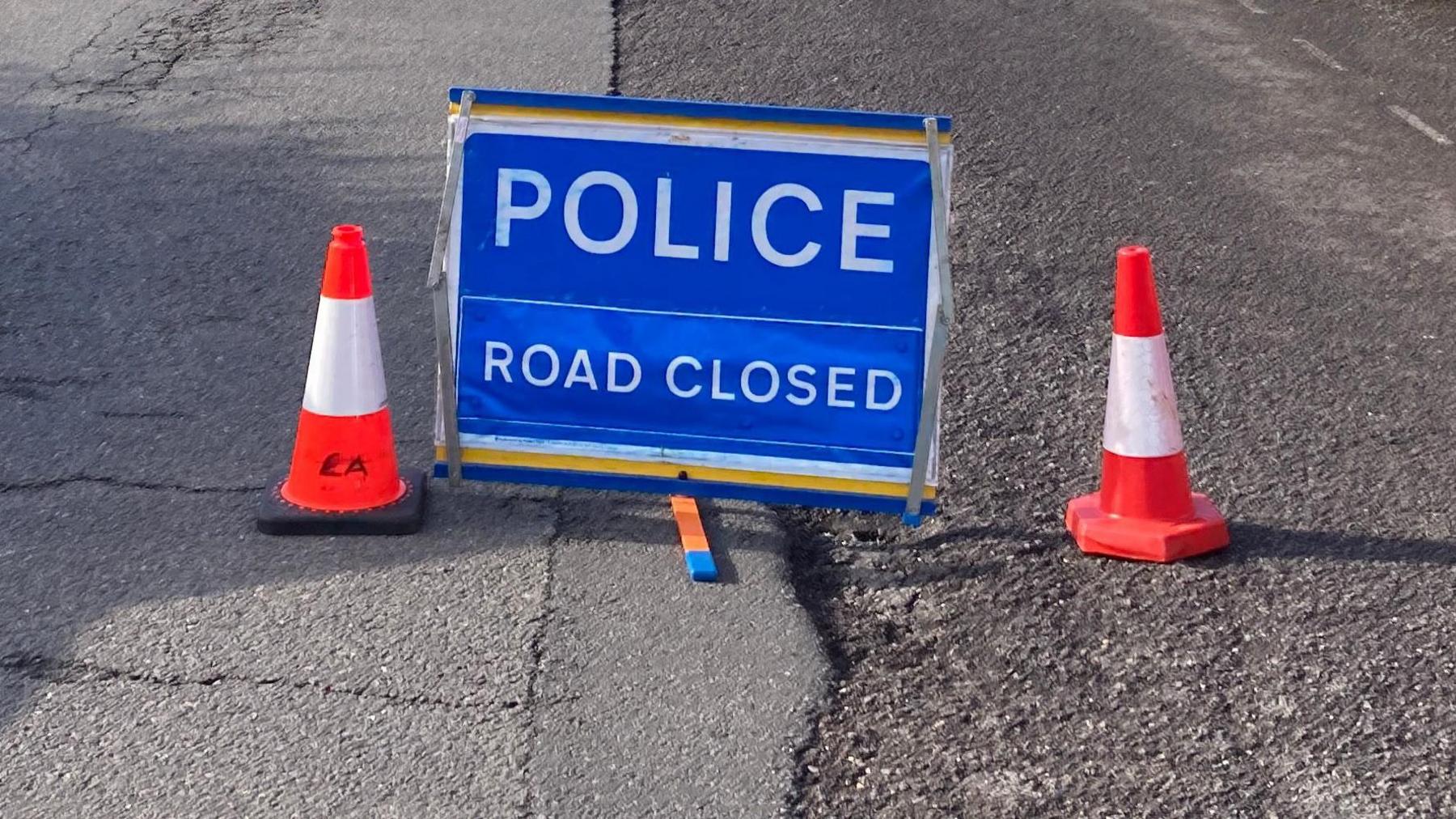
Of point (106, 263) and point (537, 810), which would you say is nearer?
point (537, 810)

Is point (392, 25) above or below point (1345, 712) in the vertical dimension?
above

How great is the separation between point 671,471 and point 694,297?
50 centimetres

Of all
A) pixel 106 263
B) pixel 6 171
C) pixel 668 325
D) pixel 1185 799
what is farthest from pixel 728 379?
pixel 6 171

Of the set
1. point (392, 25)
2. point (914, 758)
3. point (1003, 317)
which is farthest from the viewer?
point (392, 25)

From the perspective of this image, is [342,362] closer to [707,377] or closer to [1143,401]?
[707,377]

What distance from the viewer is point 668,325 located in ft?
16.4

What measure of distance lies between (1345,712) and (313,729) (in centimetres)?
234

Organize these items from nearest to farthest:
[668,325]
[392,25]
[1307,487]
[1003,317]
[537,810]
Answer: [537,810]
[668,325]
[1307,487]
[1003,317]
[392,25]

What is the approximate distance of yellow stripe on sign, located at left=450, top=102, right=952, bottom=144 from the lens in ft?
16.0

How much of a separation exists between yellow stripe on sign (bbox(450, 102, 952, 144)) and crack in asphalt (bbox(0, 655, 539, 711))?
1.64 m

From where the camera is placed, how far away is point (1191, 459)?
5598 millimetres

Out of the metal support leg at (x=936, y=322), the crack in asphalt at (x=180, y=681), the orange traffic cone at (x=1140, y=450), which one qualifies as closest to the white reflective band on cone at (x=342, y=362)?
the crack in asphalt at (x=180, y=681)

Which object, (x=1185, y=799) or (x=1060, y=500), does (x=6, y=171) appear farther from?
(x=1185, y=799)

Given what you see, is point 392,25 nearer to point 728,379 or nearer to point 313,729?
point 728,379
